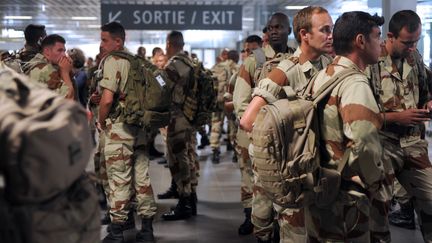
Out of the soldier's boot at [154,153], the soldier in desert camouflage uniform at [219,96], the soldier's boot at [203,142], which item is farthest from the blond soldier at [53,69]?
the soldier's boot at [203,142]

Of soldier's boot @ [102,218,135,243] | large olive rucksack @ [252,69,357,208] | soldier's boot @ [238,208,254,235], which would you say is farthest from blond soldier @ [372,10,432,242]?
soldier's boot @ [102,218,135,243]

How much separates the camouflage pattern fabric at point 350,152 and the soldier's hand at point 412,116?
1.15 metres

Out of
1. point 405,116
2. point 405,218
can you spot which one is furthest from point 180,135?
point 405,116

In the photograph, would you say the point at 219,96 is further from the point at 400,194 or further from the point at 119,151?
the point at 119,151

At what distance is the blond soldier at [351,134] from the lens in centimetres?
221

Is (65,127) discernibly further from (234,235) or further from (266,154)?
(234,235)

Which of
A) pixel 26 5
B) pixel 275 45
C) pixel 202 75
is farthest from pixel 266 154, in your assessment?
pixel 26 5

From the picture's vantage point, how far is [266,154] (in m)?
2.26

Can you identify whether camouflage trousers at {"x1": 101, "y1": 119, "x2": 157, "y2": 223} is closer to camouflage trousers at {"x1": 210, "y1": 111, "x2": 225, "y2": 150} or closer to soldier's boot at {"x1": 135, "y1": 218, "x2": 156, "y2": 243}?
soldier's boot at {"x1": 135, "y1": 218, "x2": 156, "y2": 243}

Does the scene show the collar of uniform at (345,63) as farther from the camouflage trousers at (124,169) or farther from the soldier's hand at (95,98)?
the soldier's hand at (95,98)

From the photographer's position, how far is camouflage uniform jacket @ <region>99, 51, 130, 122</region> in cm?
392

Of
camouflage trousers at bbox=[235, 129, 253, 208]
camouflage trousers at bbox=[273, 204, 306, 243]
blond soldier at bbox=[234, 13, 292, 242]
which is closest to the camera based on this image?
camouflage trousers at bbox=[273, 204, 306, 243]

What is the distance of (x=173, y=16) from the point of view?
8734mm

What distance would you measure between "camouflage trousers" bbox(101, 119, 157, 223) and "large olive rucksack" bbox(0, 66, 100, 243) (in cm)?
269
